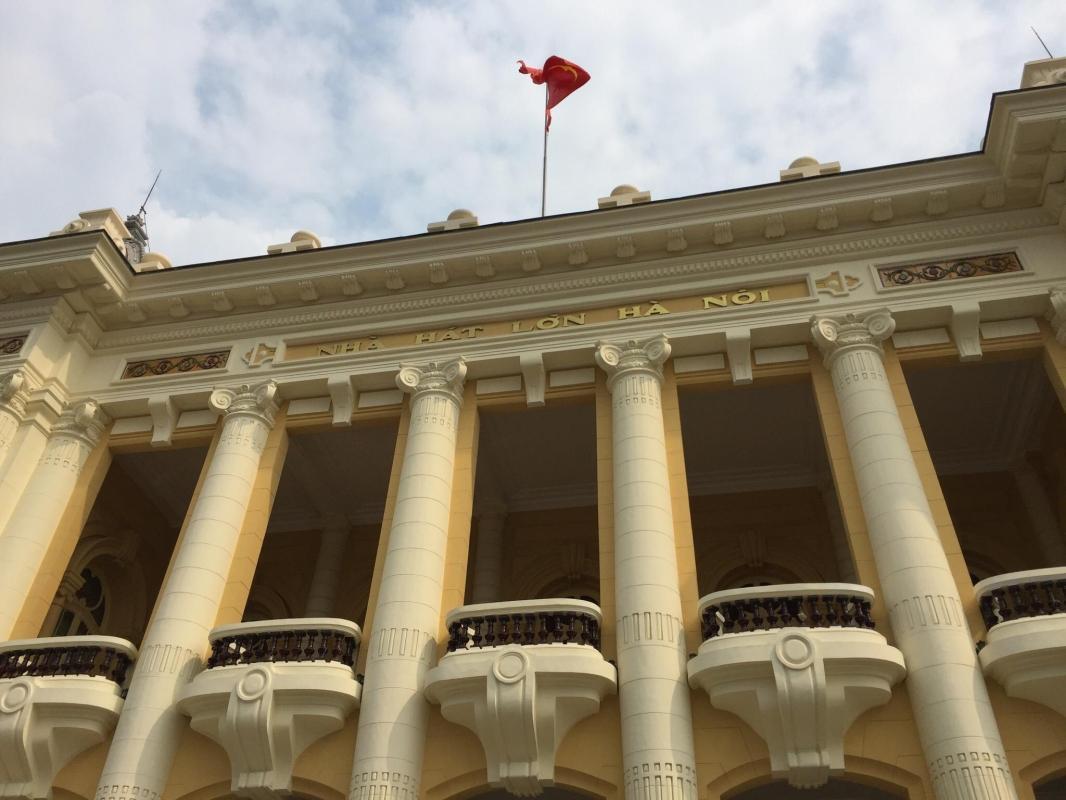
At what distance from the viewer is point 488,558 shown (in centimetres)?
1656

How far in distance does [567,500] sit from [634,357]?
522cm

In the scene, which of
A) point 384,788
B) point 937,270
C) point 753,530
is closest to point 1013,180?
point 937,270

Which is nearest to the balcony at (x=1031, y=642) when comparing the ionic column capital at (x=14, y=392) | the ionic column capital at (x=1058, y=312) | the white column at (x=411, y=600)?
the ionic column capital at (x=1058, y=312)

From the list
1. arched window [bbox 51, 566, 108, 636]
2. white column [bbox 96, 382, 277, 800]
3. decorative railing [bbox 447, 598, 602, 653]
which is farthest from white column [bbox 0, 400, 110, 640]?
decorative railing [bbox 447, 598, 602, 653]

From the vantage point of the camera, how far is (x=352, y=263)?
49.7ft

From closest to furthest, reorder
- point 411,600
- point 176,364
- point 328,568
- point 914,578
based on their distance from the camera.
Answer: point 914,578
point 411,600
point 176,364
point 328,568

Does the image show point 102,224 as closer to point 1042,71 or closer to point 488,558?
point 488,558

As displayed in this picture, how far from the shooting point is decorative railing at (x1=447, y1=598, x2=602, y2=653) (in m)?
10.5

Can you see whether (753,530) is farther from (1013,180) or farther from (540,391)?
(1013,180)

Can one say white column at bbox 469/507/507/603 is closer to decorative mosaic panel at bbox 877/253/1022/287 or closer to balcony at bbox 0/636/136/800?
balcony at bbox 0/636/136/800

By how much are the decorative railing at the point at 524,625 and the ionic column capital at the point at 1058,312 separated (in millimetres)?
8146

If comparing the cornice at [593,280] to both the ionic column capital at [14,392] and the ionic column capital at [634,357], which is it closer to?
the ionic column capital at [634,357]

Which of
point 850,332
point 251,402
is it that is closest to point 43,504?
point 251,402

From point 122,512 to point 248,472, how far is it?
577cm
